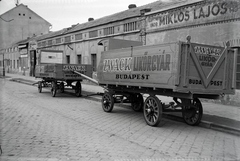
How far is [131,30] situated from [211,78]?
10621 millimetres

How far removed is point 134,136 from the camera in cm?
569

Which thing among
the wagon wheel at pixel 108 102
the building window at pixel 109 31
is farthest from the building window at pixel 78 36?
the wagon wheel at pixel 108 102

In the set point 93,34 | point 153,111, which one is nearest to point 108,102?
point 153,111

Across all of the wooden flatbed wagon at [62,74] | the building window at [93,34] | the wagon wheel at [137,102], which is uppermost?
the building window at [93,34]

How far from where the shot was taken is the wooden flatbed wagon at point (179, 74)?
19.4 ft

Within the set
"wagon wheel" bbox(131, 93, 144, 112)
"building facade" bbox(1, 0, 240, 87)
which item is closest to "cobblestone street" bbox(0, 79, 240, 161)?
"wagon wheel" bbox(131, 93, 144, 112)

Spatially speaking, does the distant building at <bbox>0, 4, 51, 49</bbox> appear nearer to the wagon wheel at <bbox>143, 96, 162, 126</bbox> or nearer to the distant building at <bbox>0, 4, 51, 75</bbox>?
the distant building at <bbox>0, 4, 51, 75</bbox>

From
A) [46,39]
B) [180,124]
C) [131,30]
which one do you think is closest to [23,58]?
[46,39]

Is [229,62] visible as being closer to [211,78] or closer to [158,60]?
[211,78]

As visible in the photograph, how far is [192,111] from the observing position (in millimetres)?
7117

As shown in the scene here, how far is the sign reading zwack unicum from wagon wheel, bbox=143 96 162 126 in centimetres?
546

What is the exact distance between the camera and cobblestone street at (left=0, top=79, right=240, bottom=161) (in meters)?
4.40

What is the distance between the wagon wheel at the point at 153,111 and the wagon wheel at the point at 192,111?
82 centimetres

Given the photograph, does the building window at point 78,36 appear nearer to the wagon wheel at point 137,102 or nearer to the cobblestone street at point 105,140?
the wagon wheel at point 137,102
